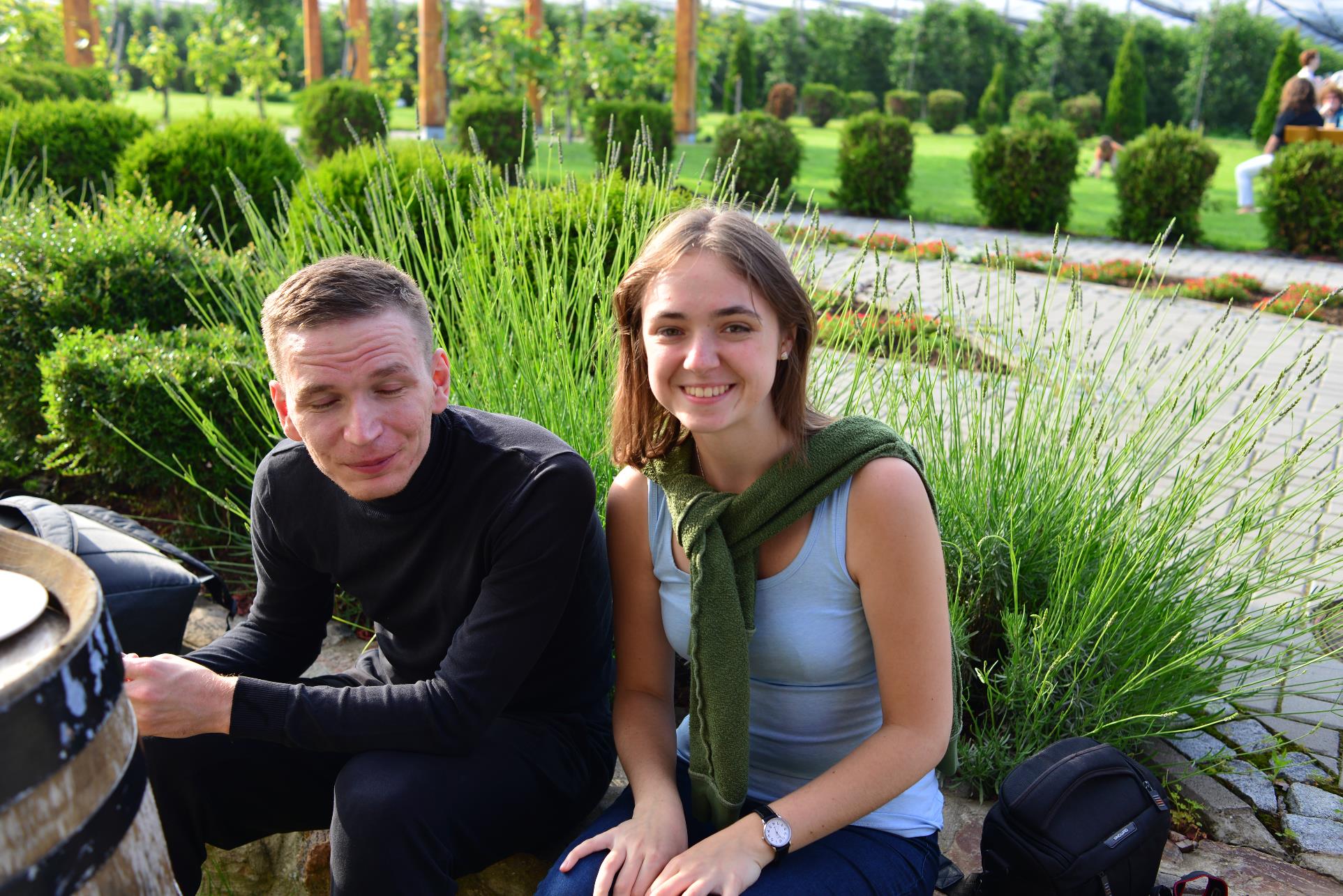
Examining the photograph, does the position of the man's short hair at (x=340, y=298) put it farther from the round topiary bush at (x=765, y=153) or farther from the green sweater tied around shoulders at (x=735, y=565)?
the round topiary bush at (x=765, y=153)

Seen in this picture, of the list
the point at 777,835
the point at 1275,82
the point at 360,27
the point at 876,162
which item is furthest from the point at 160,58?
the point at 1275,82

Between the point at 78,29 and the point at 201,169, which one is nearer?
the point at 201,169

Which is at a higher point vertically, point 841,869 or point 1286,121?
point 1286,121

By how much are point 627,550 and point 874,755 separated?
0.50 metres

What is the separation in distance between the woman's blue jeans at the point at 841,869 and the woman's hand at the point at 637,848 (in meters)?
0.02

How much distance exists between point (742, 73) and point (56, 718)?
90.8ft

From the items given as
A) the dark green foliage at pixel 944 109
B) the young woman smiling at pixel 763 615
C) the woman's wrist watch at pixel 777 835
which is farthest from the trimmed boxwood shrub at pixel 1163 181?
the dark green foliage at pixel 944 109

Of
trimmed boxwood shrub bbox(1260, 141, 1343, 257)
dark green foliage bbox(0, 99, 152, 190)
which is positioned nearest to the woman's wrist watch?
dark green foliage bbox(0, 99, 152, 190)

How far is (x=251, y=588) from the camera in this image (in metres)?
3.15

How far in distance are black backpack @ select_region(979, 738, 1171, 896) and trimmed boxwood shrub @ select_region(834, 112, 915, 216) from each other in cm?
1110

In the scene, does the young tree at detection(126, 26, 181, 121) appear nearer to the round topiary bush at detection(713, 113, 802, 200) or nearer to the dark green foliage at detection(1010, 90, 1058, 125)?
the round topiary bush at detection(713, 113, 802, 200)

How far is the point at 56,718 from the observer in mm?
843

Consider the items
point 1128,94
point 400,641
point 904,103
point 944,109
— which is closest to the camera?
point 400,641

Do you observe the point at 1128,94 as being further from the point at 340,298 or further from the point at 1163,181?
the point at 340,298
